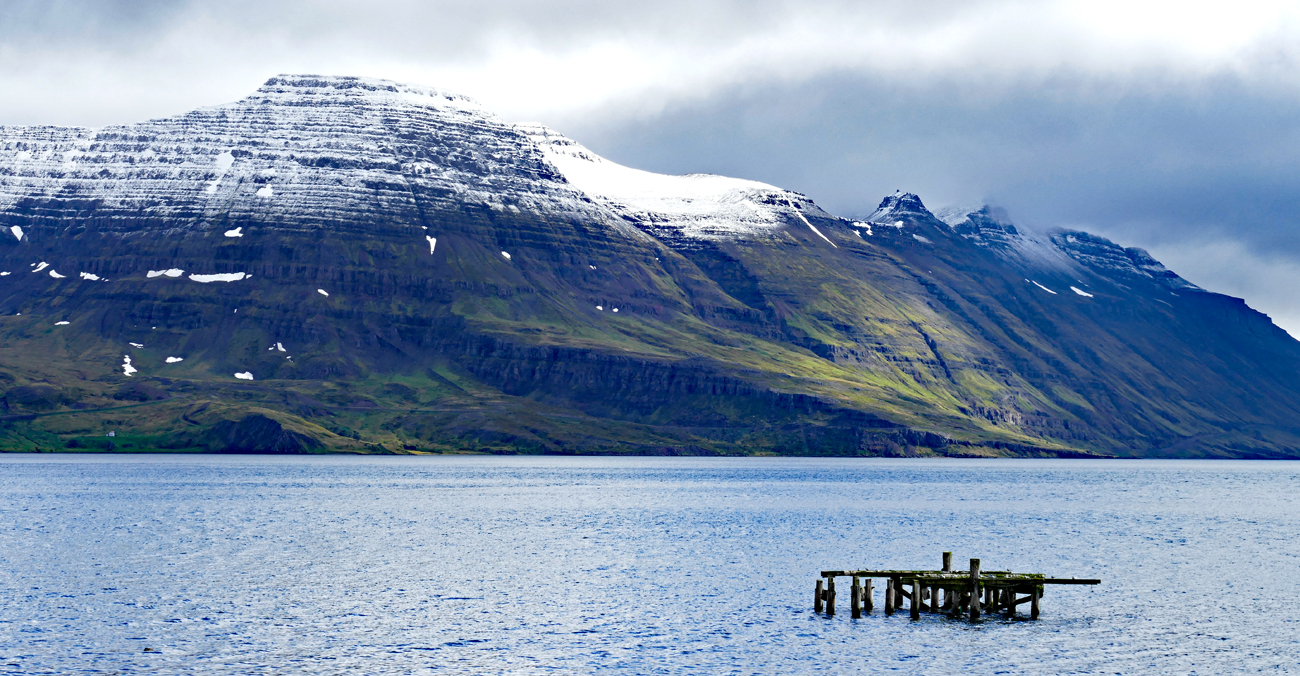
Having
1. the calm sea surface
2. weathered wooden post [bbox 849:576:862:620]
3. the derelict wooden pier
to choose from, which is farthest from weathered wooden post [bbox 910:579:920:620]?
weathered wooden post [bbox 849:576:862:620]

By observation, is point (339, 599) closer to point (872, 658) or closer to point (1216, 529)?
point (872, 658)

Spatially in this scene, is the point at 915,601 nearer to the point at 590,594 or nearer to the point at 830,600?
the point at 830,600

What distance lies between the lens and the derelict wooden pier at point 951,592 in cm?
8369

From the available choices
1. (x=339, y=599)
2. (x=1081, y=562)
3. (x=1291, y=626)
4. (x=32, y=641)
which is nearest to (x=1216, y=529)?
(x=1081, y=562)

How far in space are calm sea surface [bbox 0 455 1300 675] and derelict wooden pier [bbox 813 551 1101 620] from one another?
4.83ft

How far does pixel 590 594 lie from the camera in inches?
3679

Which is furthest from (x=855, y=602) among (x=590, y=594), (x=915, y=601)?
(x=590, y=594)

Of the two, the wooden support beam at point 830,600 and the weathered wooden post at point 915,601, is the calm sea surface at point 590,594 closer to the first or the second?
the wooden support beam at point 830,600

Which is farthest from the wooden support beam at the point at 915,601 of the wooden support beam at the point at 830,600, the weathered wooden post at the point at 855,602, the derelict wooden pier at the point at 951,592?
the wooden support beam at the point at 830,600

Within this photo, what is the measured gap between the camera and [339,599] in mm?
88812

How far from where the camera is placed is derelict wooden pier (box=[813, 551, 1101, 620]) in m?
83.7

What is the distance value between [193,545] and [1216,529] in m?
120

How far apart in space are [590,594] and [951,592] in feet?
85.0

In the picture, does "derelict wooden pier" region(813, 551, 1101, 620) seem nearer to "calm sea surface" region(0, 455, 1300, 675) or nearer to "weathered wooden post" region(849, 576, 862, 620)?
"weathered wooden post" region(849, 576, 862, 620)
